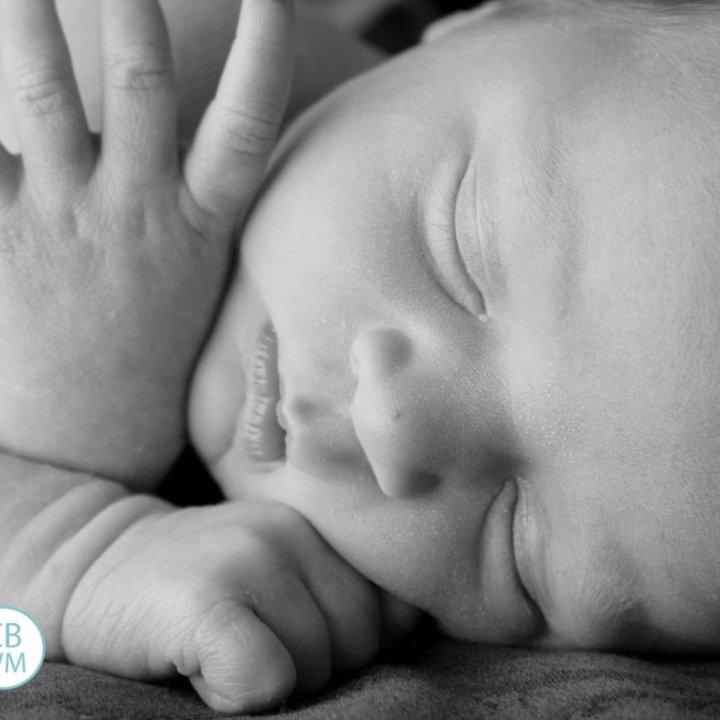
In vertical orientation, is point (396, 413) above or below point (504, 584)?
above

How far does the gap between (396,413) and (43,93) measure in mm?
426

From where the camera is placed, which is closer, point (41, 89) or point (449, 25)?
point (41, 89)

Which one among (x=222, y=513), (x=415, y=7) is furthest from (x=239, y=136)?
(x=415, y=7)

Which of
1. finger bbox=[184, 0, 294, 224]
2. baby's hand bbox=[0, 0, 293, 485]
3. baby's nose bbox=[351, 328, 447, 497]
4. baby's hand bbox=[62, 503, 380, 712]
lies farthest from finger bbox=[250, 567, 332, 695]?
finger bbox=[184, 0, 294, 224]

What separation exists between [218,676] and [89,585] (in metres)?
0.17

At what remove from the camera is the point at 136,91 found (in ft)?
2.96

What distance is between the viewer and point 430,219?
33.5 inches

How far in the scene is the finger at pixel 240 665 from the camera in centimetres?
72

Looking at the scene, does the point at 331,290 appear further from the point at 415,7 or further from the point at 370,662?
the point at 415,7

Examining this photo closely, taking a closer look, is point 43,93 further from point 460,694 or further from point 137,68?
point 460,694

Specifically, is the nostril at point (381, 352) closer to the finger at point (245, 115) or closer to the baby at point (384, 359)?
the baby at point (384, 359)

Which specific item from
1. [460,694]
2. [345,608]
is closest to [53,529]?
[345,608]

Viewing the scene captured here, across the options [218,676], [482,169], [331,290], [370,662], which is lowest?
[370,662]
